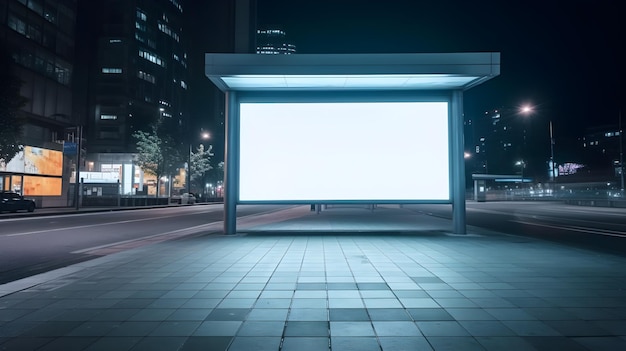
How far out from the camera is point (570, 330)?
15.1 feet

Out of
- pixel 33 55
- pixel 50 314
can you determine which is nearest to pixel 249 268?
pixel 50 314

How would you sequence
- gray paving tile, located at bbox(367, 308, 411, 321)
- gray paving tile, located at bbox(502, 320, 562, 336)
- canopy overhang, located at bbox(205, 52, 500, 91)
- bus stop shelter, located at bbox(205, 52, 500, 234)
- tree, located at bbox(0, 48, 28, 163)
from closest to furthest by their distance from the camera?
gray paving tile, located at bbox(502, 320, 562, 336)
gray paving tile, located at bbox(367, 308, 411, 321)
canopy overhang, located at bbox(205, 52, 500, 91)
bus stop shelter, located at bbox(205, 52, 500, 234)
tree, located at bbox(0, 48, 28, 163)

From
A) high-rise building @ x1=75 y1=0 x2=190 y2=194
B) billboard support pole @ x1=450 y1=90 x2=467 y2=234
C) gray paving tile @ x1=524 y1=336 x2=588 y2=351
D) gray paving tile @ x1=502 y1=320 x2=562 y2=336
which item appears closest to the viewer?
gray paving tile @ x1=524 y1=336 x2=588 y2=351

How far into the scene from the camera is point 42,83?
4231cm

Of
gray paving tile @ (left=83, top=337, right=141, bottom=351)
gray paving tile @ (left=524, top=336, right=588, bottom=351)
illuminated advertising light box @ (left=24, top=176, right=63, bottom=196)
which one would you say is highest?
illuminated advertising light box @ (left=24, top=176, right=63, bottom=196)

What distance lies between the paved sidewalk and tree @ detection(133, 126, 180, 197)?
175 feet

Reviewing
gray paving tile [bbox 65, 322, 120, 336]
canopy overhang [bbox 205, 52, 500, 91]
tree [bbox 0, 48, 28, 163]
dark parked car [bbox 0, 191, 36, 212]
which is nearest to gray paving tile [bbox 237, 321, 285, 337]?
gray paving tile [bbox 65, 322, 120, 336]

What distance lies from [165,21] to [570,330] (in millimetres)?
104530

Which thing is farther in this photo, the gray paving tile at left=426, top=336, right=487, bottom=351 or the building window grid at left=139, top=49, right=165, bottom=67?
the building window grid at left=139, top=49, right=165, bottom=67

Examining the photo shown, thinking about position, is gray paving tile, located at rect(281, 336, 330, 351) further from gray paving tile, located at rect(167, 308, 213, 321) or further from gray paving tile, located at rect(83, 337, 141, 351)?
gray paving tile, located at rect(83, 337, 141, 351)

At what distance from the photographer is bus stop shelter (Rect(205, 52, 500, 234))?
44.9ft

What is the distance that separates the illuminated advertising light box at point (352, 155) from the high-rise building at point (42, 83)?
3435cm

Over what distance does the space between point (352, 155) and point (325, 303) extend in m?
8.52

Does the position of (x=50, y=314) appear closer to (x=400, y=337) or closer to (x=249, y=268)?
(x=249, y=268)
